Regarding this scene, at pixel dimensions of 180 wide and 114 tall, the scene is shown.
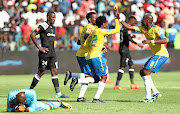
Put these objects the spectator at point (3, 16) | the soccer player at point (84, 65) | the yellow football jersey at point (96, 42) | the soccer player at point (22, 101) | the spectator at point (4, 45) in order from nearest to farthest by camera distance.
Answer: the soccer player at point (22, 101) < the yellow football jersey at point (96, 42) < the soccer player at point (84, 65) < the spectator at point (4, 45) < the spectator at point (3, 16)

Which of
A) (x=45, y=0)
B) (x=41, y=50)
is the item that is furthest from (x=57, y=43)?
(x=41, y=50)

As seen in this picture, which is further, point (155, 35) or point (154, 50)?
point (154, 50)

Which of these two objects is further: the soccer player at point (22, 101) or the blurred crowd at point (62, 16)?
the blurred crowd at point (62, 16)

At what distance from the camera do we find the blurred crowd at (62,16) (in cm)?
2014

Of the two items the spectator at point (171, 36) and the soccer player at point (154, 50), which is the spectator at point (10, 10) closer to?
the spectator at point (171, 36)

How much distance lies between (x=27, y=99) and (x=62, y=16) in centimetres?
1470

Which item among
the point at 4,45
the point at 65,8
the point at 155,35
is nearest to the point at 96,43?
the point at 155,35

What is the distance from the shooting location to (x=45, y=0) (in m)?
23.7

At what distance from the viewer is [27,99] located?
326 inches

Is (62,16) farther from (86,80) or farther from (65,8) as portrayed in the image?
(86,80)

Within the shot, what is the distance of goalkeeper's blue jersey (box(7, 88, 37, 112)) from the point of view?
27.0 ft

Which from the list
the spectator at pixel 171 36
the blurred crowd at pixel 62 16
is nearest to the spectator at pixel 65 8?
the blurred crowd at pixel 62 16

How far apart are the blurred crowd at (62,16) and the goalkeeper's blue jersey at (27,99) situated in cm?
1127

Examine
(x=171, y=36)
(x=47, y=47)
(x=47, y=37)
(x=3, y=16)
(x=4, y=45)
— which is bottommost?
(x=4, y=45)
